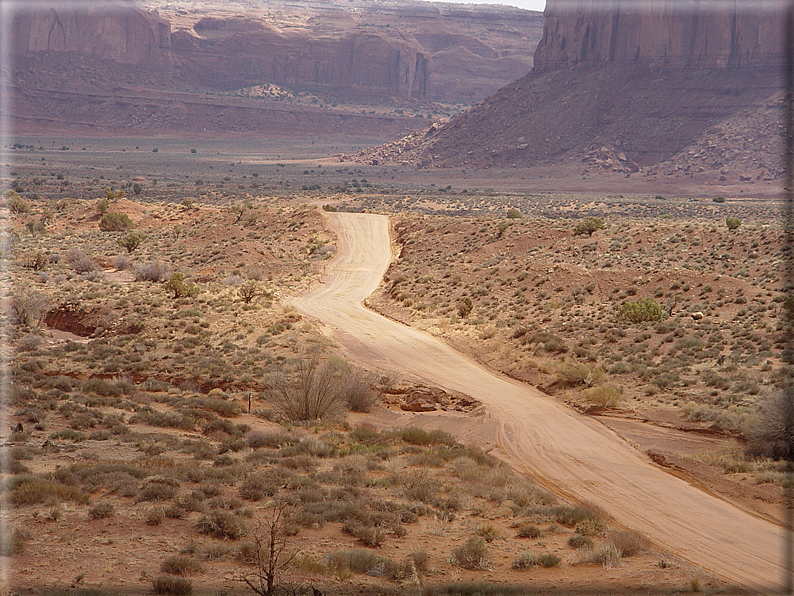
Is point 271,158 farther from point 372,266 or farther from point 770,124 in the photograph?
point 372,266

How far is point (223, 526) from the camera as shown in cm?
1114

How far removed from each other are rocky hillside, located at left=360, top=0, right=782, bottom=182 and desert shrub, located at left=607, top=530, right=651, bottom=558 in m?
103

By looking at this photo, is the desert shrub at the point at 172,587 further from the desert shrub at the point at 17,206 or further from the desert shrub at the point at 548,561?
the desert shrub at the point at 17,206

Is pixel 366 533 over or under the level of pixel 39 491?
under

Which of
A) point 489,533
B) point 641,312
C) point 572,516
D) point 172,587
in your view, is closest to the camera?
point 172,587

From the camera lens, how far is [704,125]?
11481 cm

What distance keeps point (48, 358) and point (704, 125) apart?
111980mm

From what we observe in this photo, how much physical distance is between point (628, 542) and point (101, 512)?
26.1 feet

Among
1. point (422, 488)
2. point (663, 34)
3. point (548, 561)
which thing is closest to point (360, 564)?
point (548, 561)

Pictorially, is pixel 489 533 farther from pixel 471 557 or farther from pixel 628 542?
pixel 628 542

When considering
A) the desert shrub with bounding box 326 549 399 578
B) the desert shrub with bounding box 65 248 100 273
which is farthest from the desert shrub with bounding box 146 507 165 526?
the desert shrub with bounding box 65 248 100 273

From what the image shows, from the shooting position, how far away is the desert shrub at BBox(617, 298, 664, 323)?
26.6 m

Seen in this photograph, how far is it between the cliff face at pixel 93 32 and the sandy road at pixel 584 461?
6797 inches

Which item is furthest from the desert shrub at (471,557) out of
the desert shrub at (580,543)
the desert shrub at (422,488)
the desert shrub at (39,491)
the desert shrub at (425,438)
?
the desert shrub at (425,438)
